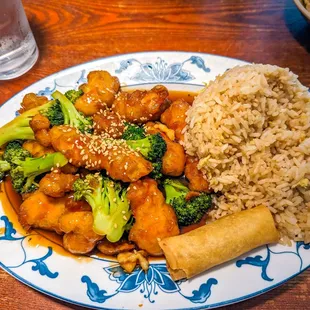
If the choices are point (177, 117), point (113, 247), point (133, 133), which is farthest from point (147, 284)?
point (177, 117)

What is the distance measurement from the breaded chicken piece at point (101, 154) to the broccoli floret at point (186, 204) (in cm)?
24

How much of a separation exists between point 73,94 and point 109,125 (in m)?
0.40

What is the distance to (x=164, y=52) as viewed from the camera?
3221 millimetres

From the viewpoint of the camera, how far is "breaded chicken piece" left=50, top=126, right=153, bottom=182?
233 centimetres

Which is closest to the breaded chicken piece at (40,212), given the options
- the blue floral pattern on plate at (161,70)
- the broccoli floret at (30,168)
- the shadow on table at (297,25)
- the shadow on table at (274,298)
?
the broccoli floret at (30,168)

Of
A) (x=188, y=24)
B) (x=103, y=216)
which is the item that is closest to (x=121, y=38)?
(x=188, y=24)

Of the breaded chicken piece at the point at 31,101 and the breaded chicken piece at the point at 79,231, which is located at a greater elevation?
the breaded chicken piece at the point at 31,101

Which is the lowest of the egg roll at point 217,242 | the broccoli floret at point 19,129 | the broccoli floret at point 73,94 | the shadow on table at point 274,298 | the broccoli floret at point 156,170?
the shadow on table at point 274,298

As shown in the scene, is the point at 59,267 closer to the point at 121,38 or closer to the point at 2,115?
the point at 2,115

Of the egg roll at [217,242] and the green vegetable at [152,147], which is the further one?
the green vegetable at [152,147]

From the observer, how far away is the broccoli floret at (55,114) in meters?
2.63

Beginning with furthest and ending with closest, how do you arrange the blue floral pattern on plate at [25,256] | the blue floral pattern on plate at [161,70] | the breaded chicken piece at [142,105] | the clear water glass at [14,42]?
the clear water glass at [14,42] < the blue floral pattern on plate at [161,70] < the breaded chicken piece at [142,105] < the blue floral pattern on plate at [25,256]

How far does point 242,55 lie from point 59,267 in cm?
239

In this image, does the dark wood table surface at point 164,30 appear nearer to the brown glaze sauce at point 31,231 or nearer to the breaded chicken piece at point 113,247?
the brown glaze sauce at point 31,231
